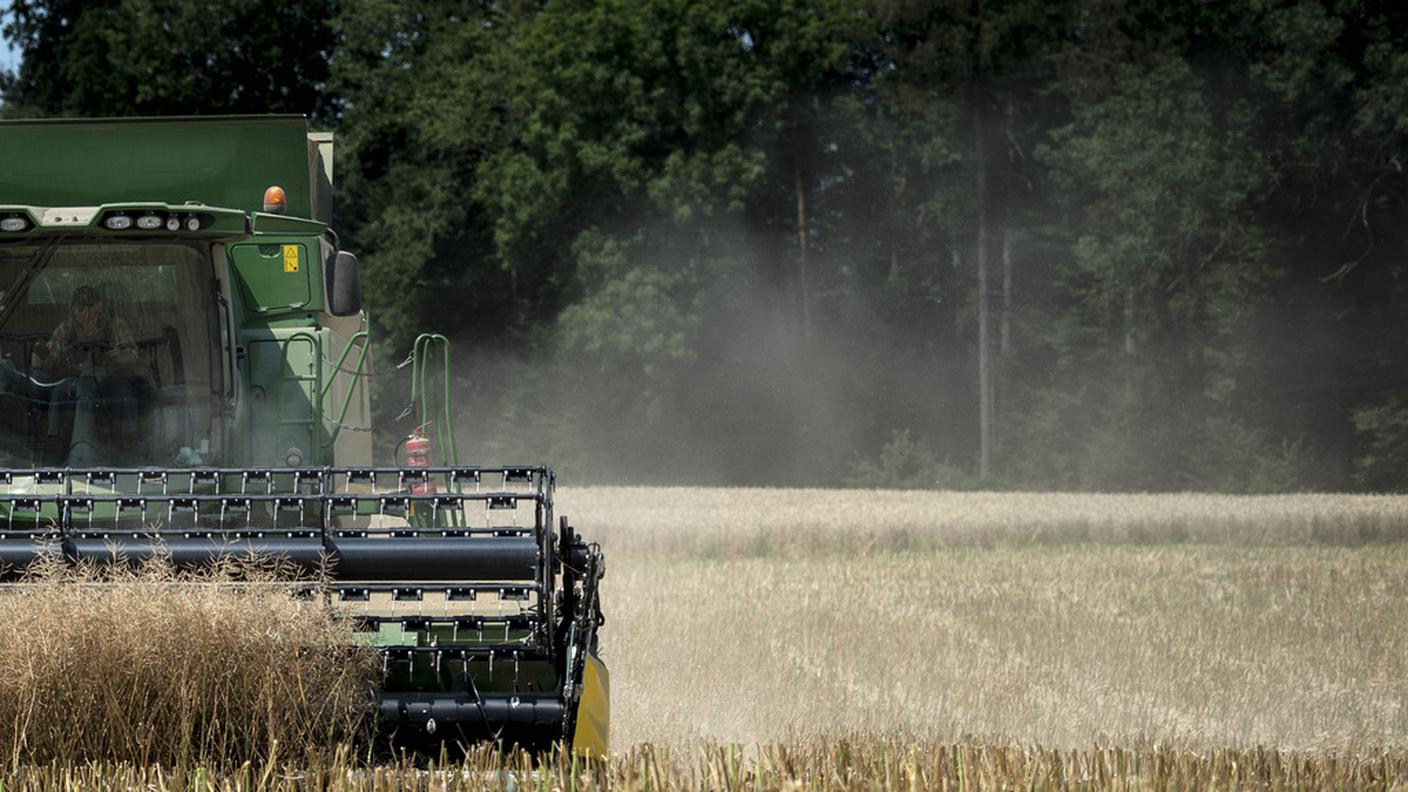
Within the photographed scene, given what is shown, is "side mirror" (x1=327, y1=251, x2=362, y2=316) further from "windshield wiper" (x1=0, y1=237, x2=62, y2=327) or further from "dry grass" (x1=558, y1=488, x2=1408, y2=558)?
"dry grass" (x1=558, y1=488, x2=1408, y2=558)

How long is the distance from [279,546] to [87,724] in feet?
3.13

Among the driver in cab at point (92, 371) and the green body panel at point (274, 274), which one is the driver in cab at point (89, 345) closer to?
the driver in cab at point (92, 371)

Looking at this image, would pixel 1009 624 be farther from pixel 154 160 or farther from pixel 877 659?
pixel 154 160

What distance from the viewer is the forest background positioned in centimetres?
3281

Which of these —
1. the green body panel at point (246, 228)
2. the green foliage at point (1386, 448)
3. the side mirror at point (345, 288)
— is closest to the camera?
the green body panel at point (246, 228)

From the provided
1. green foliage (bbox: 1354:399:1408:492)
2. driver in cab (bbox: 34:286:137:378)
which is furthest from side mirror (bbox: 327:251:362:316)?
green foliage (bbox: 1354:399:1408:492)

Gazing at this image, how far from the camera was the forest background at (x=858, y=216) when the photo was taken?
1292 inches

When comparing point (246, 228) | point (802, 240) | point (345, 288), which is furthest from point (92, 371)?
point (802, 240)

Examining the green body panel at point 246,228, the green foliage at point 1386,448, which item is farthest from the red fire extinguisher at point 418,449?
the green foliage at point 1386,448

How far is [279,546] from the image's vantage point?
6.25 meters

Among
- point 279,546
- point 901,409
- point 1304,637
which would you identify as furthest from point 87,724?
point 901,409

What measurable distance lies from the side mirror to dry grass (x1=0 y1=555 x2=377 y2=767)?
2330 millimetres

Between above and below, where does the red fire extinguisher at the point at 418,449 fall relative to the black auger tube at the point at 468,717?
above

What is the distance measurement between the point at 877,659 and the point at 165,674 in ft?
21.1
